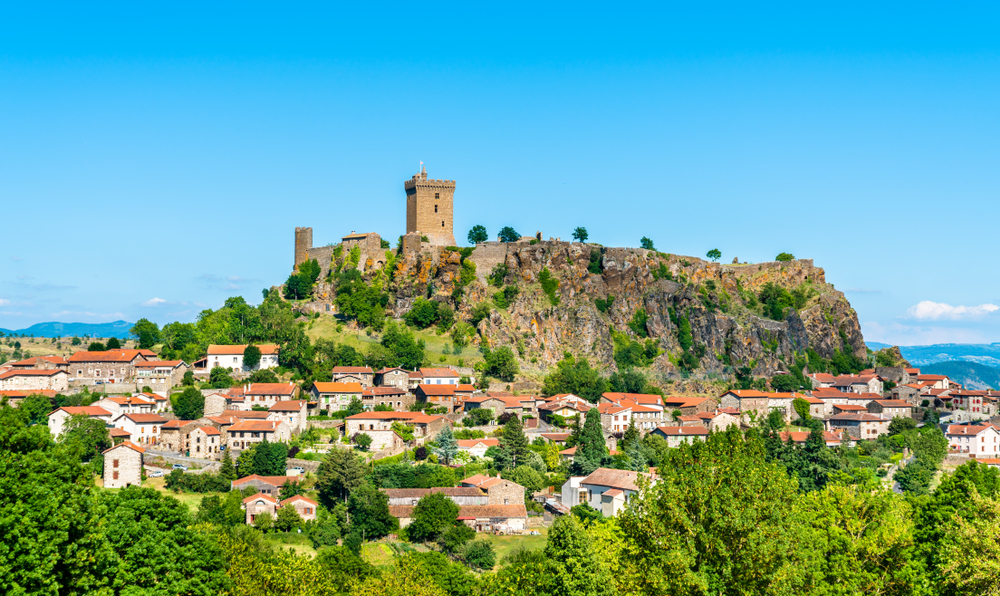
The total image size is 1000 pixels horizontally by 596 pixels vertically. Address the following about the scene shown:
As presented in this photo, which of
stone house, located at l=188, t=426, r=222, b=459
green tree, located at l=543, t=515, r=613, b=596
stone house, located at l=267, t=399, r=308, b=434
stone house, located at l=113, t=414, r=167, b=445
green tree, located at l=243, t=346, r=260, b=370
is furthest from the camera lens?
green tree, located at l=243, t=346, r=260, b=370

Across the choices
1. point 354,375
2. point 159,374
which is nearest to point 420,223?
point 354,375

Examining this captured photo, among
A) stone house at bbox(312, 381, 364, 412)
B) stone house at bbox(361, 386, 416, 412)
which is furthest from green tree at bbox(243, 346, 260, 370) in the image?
stone house at bbox(361, 386, 416, 412)

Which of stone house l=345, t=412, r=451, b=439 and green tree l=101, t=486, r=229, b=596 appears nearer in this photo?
green tree l=101, t=486, r=229, b=596

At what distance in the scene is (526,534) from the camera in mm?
56906

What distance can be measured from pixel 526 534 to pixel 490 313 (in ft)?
136

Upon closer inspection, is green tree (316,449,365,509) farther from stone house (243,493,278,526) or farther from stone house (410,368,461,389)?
stone house (410,368,461,389)

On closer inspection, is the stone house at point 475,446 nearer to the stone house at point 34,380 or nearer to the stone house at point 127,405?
the stone house at point 127,405

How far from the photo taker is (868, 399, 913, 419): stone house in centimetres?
8818

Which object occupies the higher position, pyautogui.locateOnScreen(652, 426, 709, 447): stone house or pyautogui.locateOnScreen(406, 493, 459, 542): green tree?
pyautogui.locateOnScreen(652, 426, 709, 447): stone house

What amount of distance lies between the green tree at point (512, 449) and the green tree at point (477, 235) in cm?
4234

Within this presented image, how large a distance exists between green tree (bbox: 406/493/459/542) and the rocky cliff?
126ft

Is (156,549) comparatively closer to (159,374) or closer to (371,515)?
(371,515)

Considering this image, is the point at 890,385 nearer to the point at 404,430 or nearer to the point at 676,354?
the point at 676,354

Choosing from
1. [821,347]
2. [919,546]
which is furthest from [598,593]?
[821,347]
